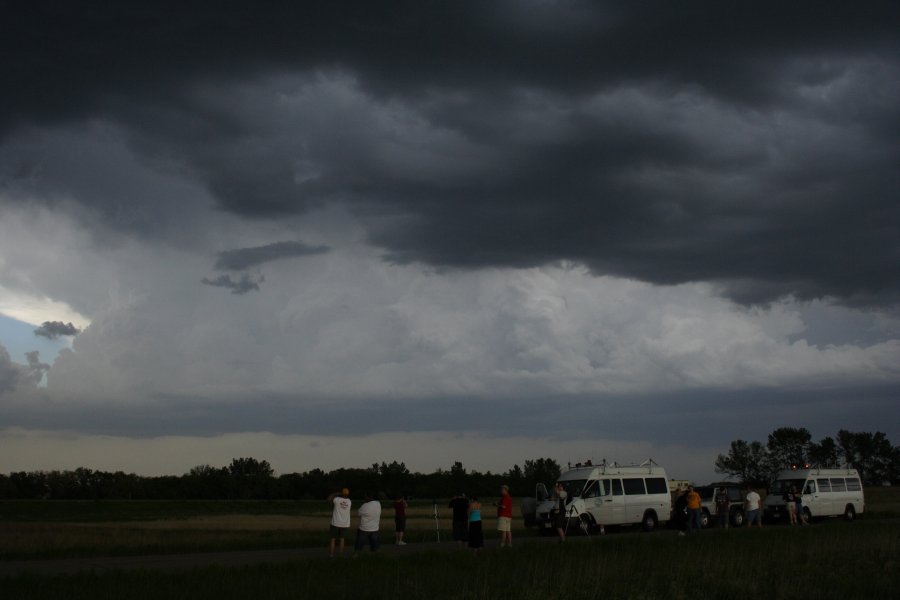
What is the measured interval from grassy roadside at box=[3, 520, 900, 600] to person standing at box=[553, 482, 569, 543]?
9.10 feet

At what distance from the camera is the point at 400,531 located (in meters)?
30.0

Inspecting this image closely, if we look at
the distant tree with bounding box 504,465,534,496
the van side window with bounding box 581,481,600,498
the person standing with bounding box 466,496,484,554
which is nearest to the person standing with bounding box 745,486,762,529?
the van side window with bounding box 581,481,600,498

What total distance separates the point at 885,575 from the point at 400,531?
1514 cm

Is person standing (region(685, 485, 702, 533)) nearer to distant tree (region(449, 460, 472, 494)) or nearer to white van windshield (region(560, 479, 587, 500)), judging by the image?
white van windshield (region(560, 479, 587, 500))

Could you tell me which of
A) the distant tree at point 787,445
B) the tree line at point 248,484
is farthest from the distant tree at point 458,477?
the distant tree at point 787,445

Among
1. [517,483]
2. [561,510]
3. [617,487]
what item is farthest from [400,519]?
[517,483]

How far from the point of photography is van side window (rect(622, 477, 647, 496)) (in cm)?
3525

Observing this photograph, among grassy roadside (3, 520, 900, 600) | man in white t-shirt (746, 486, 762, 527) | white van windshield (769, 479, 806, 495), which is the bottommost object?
grassy roadside (3, 520, 900, 600)

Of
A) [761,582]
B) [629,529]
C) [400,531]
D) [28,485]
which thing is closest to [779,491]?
[629,529]

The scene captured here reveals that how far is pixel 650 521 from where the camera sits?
36.2m

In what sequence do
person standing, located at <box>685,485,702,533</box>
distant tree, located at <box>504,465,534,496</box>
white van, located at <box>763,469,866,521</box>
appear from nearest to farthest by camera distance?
person standing, located at <box>685,485,702,533</box>, white van, located at <box>763,469,866,521</box>, distant tree, located at <box>504,465,534,496</box>

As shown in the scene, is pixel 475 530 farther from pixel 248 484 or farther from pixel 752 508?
pixel 248 484

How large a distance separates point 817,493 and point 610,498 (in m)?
13.6

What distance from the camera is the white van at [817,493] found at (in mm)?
41781
